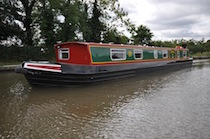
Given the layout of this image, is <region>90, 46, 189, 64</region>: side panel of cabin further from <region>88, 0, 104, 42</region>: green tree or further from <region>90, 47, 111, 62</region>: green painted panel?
<region>88, 0, 104, 42</region>: green tree

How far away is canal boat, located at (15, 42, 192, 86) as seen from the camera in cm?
861

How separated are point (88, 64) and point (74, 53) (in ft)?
3.02

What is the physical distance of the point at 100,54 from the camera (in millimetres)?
10469

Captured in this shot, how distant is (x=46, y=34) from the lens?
21.6 meters

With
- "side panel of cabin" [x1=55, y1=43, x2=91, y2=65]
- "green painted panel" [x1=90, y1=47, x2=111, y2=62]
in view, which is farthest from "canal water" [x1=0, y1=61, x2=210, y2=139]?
"green painted panel" [x1=90, y1=47, x2=111, y2=62]

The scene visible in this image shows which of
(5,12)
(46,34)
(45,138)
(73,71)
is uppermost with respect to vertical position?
(5,12)

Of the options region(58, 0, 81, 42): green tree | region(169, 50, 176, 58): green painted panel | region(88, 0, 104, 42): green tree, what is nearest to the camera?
region(169, 50, 176, 58): green painted panel

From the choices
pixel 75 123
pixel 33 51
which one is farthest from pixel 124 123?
pixel 33 51

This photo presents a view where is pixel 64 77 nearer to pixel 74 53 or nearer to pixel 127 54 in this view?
pixel 74 53

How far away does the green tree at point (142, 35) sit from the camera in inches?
1299

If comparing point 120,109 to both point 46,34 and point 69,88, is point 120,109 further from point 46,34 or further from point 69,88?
point 46,34

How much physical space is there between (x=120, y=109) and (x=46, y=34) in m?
17.1

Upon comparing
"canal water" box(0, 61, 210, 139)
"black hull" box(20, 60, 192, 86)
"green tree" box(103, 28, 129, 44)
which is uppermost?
"green tree" box(103, 28, 129, 44)

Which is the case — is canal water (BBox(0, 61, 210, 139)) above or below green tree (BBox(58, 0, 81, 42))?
below
